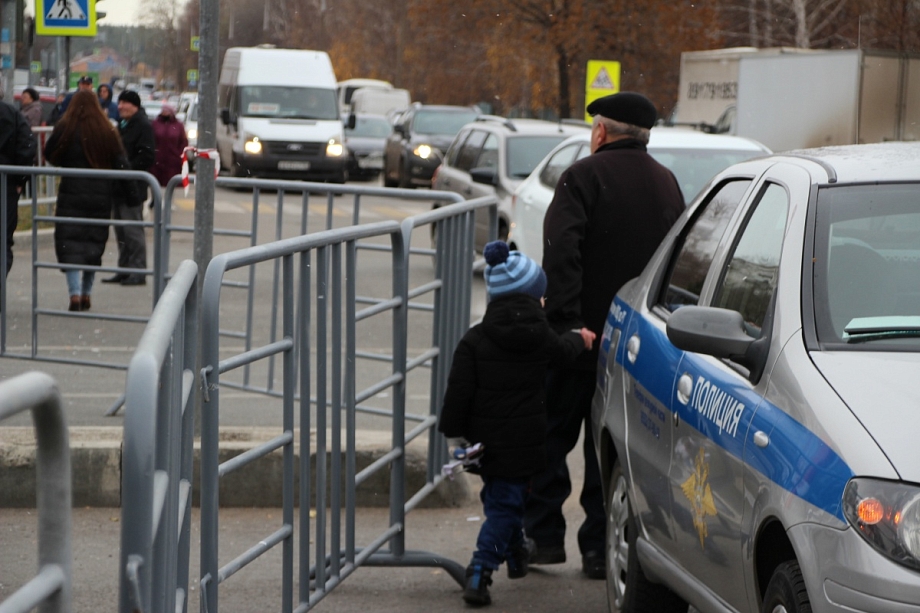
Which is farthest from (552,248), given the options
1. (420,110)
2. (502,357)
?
(420,110)

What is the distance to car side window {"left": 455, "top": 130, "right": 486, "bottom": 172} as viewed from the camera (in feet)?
51.5

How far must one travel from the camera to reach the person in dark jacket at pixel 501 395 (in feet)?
16.2

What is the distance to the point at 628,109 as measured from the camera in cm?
557

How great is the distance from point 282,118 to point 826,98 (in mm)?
11267

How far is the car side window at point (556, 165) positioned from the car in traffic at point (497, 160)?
3.48 feet

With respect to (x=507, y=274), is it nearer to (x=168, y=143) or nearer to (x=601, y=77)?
(x=168, y=143)

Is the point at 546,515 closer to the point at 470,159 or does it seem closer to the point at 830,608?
the point at 830,608

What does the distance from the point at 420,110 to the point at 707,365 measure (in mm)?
27700

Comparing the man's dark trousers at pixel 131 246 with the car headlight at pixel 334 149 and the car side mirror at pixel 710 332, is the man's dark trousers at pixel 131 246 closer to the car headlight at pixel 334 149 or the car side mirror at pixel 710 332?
the car side mirror at pixel 710 332

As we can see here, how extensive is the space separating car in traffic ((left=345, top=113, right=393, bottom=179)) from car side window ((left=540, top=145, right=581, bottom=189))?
2091 centimetres

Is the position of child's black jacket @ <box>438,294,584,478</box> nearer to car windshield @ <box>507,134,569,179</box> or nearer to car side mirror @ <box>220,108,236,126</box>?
car windshield @ <box>507,134,569,179</box>

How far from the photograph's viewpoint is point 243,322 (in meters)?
7.78

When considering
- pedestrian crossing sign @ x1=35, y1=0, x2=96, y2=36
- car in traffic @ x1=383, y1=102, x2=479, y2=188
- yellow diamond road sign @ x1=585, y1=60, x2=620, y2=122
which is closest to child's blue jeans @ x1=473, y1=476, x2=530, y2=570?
pedestrian crossing sign @ x1=35, y1=0, x2=96, y2=36

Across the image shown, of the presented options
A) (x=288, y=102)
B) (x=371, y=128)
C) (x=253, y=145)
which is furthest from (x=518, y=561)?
(x=371, y=128)
